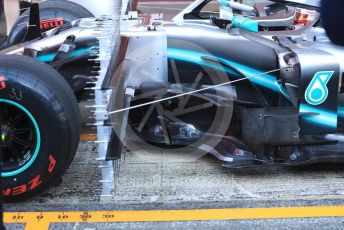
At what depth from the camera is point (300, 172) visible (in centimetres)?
404

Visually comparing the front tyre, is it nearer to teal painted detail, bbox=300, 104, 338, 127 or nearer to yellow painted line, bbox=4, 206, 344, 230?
yellow painted line, bbox=4, 206, 344, 230

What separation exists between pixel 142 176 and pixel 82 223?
0.80 meters

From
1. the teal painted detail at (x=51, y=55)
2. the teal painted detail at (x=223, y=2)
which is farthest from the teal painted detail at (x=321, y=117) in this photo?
the teal painted detail at (x=223, y=2)

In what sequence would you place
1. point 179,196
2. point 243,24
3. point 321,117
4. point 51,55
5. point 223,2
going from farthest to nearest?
point 223,2 → point 243,24 → point 51,55 → point 321,117 → point 179,196

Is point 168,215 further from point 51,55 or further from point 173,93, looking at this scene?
point 51,55

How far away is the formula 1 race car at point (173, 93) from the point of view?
11.0 feet

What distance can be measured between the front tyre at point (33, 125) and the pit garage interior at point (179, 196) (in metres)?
0.18

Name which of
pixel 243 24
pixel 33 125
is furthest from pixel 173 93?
pixel 33 125

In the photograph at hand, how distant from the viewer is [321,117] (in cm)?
373

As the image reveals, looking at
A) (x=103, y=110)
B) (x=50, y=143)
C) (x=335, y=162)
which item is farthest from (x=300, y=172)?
(x=50, y=143)

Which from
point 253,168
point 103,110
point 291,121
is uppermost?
point 103,110

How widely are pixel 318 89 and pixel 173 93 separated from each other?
3.58 ft

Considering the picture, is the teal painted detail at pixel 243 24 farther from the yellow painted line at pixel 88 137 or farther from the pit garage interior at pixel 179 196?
the yellow painted line at pixel 88 137

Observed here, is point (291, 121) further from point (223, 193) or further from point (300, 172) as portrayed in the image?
point (223, 193)
